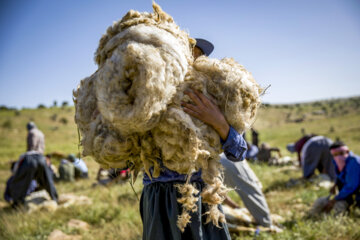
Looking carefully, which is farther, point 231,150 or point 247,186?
point 247,186

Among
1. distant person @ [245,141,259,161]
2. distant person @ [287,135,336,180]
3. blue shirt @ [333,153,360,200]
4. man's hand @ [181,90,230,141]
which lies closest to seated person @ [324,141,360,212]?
blue shirt @ [333,153,360,200]

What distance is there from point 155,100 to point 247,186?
8.84ft

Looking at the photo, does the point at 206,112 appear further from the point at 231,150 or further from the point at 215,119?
the point at 231,150

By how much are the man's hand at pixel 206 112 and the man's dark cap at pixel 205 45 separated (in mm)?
708

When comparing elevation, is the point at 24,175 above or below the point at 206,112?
below

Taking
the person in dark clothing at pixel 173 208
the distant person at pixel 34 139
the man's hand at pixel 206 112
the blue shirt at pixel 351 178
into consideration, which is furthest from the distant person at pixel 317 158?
the distant person at pixel 34 139

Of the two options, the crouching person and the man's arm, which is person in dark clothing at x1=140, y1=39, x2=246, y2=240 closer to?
the man's arm

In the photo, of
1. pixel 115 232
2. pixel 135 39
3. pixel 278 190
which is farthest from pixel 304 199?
pixel 135 39

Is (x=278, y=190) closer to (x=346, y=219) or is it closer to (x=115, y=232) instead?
(x=346, y=219)

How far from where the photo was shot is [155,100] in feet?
4.40

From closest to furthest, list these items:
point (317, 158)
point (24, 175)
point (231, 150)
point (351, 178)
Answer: point (231, 150), point (351, 178), point (24, 175), point (317, 158)

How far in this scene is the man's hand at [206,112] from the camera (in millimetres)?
1523

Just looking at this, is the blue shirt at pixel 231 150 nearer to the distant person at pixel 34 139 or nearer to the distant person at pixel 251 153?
the distant person at pixel 34 139

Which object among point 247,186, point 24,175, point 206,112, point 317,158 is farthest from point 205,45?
point 317,158
